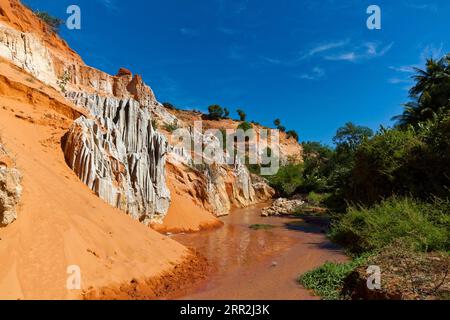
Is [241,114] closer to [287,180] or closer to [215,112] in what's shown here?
[215,112]

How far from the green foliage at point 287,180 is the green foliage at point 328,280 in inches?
1146

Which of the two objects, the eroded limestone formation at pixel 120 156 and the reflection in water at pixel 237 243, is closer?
the reflection in water at pixel 237 243

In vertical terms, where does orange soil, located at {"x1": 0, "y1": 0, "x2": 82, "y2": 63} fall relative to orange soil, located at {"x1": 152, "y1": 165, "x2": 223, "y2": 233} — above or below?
above

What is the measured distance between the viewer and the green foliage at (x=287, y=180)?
36.1 meters

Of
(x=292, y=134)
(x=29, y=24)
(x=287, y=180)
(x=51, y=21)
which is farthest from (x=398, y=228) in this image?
(x=292, y=134)

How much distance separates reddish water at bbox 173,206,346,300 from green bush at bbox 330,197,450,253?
82 centimetres

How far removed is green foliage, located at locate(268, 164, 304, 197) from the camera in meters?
36.1

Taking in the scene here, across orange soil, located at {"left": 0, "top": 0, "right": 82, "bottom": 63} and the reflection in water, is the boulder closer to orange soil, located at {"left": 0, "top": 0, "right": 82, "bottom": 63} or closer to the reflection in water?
the reflection in water

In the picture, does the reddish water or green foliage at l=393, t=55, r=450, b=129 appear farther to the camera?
green foliage at l=393, t=55, r=450, b=129

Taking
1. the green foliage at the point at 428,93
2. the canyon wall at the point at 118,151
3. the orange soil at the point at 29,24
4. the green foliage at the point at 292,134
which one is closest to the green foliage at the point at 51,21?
the orange soil at the point at 29,24

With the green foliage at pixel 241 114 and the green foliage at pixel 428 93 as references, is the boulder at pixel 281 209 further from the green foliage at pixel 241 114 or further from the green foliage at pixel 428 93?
the green foliage at pixel 241 114

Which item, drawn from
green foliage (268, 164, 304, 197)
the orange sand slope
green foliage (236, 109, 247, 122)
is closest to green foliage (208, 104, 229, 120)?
green foliage (236, 109, 247, 122)

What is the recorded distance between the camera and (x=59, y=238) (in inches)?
239
